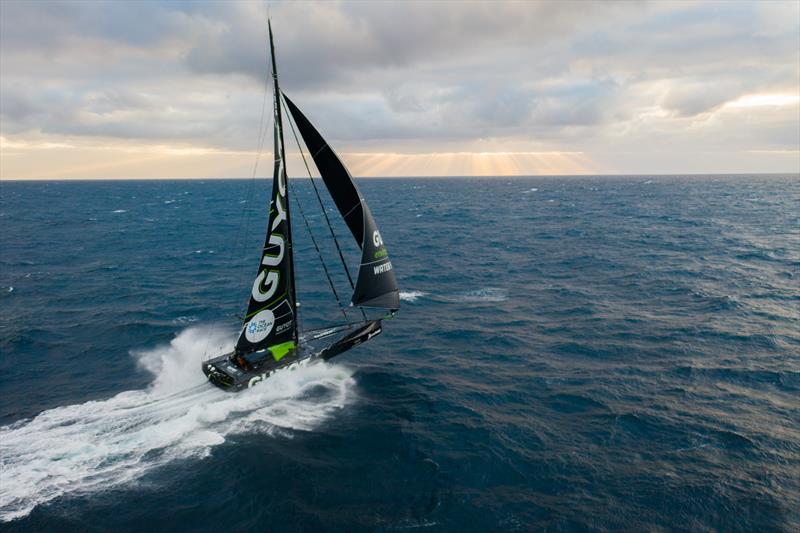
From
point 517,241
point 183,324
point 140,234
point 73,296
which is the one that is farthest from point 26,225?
point 517,241

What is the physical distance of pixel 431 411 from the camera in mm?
24547

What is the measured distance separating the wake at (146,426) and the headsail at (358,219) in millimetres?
5802

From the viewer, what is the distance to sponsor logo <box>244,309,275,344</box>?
24.7m

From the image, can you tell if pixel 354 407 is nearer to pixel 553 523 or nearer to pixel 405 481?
pixel 405 481

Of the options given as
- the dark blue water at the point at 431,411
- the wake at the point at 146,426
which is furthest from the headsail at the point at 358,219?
the wake at the point at 146,426

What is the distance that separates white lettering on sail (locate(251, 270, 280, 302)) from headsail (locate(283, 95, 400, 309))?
14.5ft

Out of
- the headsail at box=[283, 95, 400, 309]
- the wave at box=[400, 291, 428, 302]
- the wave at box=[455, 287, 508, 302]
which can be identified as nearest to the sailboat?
the headsail at box=[283, 95, 400, 309]

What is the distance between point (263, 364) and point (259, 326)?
2.10 m

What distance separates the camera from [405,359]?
3100 centimetres

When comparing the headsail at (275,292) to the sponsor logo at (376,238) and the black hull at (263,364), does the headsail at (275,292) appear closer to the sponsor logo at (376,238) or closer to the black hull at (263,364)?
the black hull at (263,364)

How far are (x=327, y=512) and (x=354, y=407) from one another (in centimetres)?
736

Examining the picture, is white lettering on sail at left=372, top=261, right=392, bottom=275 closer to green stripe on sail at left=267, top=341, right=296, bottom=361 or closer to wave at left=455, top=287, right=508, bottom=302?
green stripe on sail at left=267, top=341, right=296, bottom=361

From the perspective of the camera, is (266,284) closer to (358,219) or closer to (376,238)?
(358,219)

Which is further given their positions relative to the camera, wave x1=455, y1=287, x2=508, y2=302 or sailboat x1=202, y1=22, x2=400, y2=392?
wave x1=455, y1=287, x2=508, y2=302
